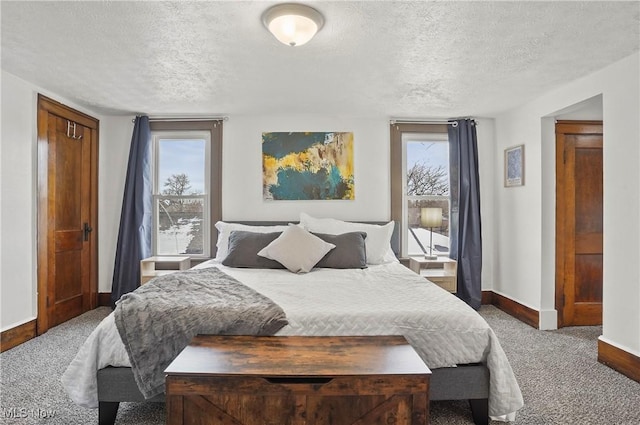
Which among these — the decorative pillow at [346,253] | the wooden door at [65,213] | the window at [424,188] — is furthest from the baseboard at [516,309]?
the wooden door at [65,213]

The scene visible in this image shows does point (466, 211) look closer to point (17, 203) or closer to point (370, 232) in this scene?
point (370, 232)

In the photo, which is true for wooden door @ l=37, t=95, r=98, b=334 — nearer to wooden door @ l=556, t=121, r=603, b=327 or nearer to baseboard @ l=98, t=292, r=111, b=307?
baseboard @ l=98, t=292, r=111, b=307

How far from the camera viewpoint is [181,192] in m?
4.58

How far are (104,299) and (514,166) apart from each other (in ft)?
16.8

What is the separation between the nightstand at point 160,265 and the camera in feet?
13.4

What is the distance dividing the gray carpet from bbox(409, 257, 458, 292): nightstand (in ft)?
2.32

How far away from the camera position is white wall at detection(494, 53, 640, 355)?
106 inches

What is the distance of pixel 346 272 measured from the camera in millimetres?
3176

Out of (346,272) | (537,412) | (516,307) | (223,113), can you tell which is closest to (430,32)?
(346,272)

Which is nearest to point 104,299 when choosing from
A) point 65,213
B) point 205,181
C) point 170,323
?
point 65,213

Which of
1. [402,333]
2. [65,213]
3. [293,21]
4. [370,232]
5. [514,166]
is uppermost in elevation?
[293,21]

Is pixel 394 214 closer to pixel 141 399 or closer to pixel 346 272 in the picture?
pixel 346 272

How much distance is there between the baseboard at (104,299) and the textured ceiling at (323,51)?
7.36ft

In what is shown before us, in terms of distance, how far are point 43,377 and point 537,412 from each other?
3278 mm
